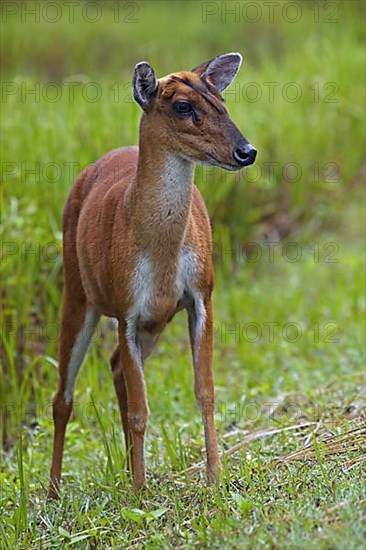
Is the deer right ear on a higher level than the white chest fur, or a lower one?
higher

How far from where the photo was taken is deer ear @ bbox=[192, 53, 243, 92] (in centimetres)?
446

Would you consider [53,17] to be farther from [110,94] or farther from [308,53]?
[110,94]

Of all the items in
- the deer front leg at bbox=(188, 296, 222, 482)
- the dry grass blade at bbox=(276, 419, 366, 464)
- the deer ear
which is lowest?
the dry grass blade at bbox=(276, 419, 366, 464)

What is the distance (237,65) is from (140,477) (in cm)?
162

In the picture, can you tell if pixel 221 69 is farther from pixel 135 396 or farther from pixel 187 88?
pixel 135 396

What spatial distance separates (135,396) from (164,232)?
0.64 m

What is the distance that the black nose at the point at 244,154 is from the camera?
405cm

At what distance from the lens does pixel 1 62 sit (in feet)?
45.7

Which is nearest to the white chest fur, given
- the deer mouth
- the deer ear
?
the deer mouth

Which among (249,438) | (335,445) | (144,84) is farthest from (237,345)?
(144,84)

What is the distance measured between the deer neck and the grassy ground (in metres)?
0.86

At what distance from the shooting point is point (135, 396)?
14.6 ft

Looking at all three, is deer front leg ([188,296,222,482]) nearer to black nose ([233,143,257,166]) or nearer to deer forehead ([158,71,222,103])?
black nose ([233,143,257,166])

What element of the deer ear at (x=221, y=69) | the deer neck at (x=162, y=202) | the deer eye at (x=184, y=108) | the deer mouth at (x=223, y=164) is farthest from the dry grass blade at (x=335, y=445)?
the deer ear at (x=221, y=69)
